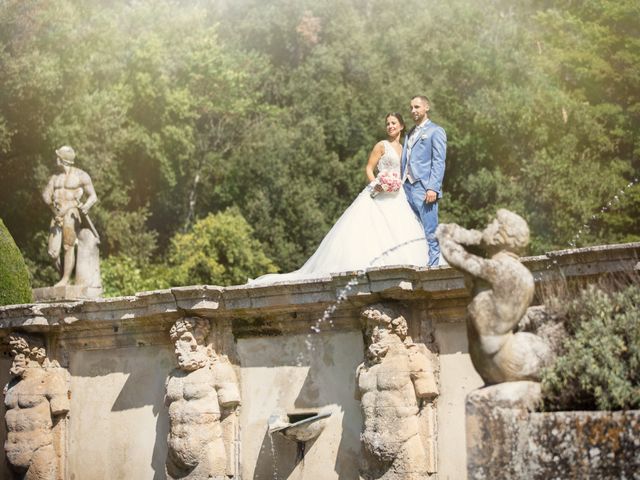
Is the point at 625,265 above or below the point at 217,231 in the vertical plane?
below

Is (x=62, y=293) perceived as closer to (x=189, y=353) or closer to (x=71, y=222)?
(x=71, y=222)

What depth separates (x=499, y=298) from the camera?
7473mm

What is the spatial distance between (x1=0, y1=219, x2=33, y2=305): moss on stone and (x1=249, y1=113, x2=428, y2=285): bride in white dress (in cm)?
377

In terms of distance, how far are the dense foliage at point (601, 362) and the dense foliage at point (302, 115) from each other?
58.8 feet

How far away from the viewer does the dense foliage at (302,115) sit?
2602 cm

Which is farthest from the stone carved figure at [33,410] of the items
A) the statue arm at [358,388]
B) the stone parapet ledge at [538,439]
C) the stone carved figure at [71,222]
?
the stone parapet ledge at [538,439]

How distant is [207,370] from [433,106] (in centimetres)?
1867

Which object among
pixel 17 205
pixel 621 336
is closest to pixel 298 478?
pixel 621 336

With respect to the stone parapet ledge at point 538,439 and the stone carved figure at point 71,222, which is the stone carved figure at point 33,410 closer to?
the stone carved figure at point 71,222

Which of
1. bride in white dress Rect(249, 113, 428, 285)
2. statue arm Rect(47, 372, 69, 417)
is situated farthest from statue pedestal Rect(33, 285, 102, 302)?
bride in white dress Rect(249, 113, 428, 285)

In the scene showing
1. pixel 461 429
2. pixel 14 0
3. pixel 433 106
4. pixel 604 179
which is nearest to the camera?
pixel 461 429

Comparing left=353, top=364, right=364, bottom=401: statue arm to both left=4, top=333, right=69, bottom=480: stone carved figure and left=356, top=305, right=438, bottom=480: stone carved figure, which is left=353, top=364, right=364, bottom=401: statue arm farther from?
left=4, top=333, right=69, bottom=480: stone carved figure

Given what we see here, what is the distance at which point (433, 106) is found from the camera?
29031 mm

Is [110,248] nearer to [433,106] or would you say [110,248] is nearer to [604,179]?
[433,106]
